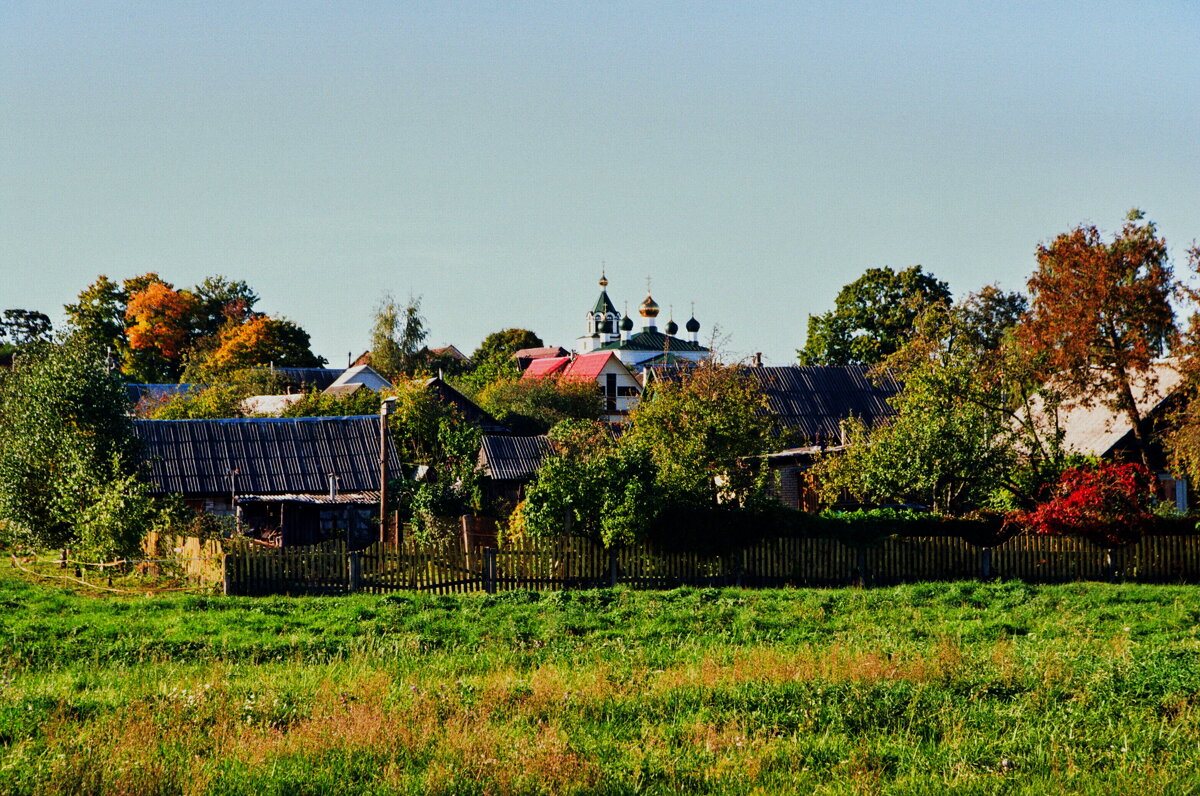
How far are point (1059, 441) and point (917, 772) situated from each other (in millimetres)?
23127

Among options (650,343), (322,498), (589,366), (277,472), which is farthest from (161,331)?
(322,498)

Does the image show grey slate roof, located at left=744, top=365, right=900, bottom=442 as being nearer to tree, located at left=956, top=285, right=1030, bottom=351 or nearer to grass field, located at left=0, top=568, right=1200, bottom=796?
tree, located at left=956, top=285, right=1030, bottom=351

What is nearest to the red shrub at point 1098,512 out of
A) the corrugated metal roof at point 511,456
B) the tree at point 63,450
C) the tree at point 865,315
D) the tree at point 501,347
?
the corrugated metal roof at point 511,456

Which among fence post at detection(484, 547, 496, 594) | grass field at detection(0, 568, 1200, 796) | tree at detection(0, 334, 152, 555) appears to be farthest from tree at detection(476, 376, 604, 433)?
grass field at detection(0, 568, 1200, 796)

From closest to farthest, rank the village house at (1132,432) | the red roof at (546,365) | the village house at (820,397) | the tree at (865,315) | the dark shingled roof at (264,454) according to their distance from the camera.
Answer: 1. the village house at (1132,432)
2. the dark shingled roof at (264,454)
3. the village house at (820,397)
4. the tree at (865,315)
5. the red roof at (546,365)

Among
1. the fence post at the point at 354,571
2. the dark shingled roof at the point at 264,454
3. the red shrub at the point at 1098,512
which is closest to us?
the fence post at the point at 354,571

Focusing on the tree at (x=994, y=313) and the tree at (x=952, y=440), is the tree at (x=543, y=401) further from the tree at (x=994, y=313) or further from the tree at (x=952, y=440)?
the tree at (x=952, y=440)

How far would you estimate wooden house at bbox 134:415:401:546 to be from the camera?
3575 cm

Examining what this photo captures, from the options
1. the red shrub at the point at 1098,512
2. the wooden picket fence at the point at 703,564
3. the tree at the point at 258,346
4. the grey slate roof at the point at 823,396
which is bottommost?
the wooden picket fence at the point at 703,564

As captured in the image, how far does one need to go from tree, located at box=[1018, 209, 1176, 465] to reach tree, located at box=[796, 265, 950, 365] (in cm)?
4074

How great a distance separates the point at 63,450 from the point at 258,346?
55.9m

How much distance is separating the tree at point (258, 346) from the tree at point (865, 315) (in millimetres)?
36494

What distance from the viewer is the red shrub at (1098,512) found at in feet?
83.3

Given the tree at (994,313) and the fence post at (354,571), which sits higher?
the tree at (994,313)
